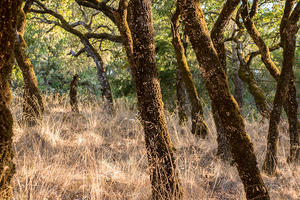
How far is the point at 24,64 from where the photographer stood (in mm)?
6227

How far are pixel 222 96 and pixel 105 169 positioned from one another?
2396 millimetres

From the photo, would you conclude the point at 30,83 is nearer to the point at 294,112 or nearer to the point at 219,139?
the point at 219,139

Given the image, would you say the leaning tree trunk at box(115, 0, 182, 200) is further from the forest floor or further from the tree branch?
the tree branch

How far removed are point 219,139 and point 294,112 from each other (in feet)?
6.69

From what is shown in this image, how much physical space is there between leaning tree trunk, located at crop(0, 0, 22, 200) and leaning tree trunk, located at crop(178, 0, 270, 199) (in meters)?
1.80

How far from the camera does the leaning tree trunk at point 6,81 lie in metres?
1.58

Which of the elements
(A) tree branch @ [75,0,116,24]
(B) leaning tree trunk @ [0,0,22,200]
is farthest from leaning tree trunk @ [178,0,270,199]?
(A) tree branch @ [75,0,116,24]

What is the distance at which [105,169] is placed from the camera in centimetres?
416

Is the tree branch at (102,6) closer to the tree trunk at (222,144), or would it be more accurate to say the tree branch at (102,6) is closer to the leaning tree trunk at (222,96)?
the tree trunk at (222,144)

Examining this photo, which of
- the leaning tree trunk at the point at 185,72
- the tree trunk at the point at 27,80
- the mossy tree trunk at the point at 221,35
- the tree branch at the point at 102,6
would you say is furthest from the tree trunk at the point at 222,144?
the tree branch at the point at 102,6

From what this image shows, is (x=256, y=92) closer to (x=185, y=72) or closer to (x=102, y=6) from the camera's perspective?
(x=185, y=72)

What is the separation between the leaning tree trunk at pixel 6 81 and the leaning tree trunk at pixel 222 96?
1.80 meters

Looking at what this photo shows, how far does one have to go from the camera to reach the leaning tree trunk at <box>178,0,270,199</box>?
2803 millimetres

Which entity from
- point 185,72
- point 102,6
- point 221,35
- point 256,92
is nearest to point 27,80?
point 102,6
